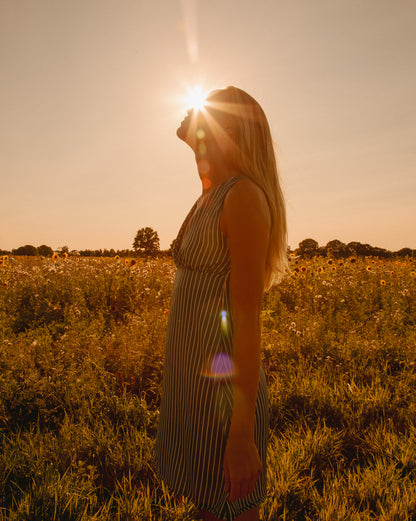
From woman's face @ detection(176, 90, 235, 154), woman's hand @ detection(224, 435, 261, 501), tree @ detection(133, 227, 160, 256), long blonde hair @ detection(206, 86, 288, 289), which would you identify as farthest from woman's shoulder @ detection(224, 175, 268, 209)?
tree @ detection(133, 227, 160, 256)

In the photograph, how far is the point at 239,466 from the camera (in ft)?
3.70

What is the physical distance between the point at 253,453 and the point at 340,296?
5.81 metres

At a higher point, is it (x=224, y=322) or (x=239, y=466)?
(x=224, y=322)

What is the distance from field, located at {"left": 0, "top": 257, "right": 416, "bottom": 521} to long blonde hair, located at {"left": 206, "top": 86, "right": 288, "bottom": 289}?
1604mm

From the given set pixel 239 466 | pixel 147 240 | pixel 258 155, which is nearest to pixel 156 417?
pixel 239 466

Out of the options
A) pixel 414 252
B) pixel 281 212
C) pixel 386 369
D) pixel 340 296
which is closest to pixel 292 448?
pixel 386 369

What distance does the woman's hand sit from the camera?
113 centimetres

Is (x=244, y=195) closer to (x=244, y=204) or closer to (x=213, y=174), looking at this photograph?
(x=244, y=204)

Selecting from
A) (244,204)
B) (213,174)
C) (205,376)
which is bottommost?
(205,376)

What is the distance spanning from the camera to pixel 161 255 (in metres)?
12.3

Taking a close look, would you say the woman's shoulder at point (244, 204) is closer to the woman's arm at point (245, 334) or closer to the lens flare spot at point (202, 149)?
the woman's arm at point (245, 334)

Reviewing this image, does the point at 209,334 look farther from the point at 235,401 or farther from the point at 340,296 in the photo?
the point at 340,296

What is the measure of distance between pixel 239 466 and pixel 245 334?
38 centimetres

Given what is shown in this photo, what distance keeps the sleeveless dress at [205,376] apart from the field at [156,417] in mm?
981
